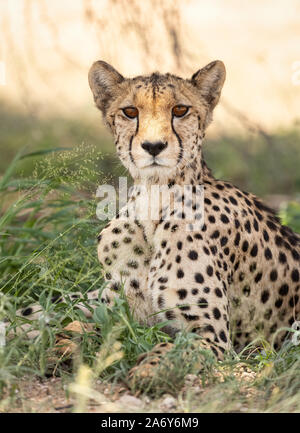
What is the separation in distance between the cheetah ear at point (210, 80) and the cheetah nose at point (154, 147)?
51cm

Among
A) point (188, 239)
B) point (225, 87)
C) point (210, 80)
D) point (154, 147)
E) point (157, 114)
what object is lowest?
point (188, 239)

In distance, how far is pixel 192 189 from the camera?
12.1 ft

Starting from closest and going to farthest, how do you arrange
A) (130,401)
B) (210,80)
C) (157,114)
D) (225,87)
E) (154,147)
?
1. (130,401)
2. (154,147)
3. (157,114)
4. (210,80)
5. (225,87)

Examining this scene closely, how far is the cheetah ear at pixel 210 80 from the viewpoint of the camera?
151 inches

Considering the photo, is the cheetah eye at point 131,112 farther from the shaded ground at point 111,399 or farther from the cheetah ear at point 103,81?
the shaded ground at point 111,399

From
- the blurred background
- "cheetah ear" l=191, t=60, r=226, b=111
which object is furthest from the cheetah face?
the blurred background

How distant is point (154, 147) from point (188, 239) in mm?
439

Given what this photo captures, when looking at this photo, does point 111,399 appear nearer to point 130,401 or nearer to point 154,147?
point 130,401

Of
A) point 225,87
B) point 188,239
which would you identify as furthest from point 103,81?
point 225,87

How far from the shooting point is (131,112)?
12.0 feet

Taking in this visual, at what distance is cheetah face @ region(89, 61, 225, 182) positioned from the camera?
351 centimetres

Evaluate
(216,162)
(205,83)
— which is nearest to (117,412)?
(205,83)

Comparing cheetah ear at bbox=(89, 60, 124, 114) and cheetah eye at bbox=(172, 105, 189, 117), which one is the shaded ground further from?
cheetah ear at bbox=(89, 60, 124, 114)

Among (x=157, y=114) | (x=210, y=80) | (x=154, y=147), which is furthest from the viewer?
(x=210, y=80)
